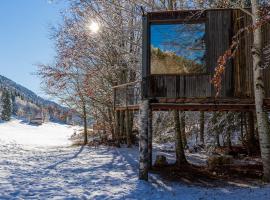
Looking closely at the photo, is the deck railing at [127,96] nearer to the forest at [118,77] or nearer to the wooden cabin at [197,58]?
the forest at [118,77]

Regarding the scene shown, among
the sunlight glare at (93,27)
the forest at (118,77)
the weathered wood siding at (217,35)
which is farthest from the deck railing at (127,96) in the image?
the weathered wood siding at (217,35)

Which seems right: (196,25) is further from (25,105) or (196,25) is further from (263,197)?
(25,105)

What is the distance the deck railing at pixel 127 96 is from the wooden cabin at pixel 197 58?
3881 mm

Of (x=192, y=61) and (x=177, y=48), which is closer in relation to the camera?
(x=192, y=61)

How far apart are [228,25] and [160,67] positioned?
10.1ft

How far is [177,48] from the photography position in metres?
15.5

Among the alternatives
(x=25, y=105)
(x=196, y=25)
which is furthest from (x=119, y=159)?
(x=25, y=105)

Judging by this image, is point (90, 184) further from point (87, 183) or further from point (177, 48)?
point (177, 48)

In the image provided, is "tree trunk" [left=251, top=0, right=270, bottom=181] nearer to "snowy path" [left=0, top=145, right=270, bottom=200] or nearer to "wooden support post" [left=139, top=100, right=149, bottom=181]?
"snowy path" [left=0, top=145, right=270, bottom=200]

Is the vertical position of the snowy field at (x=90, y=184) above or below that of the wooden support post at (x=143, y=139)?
below

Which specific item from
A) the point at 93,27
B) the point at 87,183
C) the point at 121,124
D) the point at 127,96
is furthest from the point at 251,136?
the point at 87,183

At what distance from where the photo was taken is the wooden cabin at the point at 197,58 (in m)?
14.8

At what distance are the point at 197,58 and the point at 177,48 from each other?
2.97 feet

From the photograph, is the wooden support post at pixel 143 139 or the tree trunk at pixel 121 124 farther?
the tree trunk at pixel 121 124
